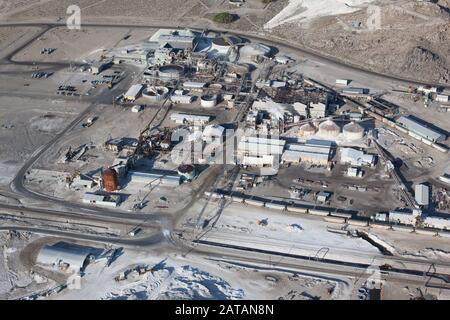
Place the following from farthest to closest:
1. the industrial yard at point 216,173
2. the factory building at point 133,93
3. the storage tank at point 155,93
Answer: the factory building at point 133,93 → the storage tank at point 155,93 → the industrial yard at point 216,173

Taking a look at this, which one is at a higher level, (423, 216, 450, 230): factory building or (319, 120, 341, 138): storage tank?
(319, 120, 341, 138): storage tank

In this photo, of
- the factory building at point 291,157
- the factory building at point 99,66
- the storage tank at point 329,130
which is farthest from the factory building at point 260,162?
the factory building at point 99,66

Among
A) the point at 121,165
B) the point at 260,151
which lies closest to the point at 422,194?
the point at 260,151

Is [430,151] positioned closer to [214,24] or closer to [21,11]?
[214,24]

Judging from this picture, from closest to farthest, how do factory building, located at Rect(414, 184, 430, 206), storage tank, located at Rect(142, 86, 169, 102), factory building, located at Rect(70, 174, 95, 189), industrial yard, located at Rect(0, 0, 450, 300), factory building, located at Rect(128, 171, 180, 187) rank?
industrial yard, located at Rect(0, 0, 450, 300) → factory building, located at Rect(414, 184, 430, 206) → factory building, located at Rect(128, 171, 180, 187) → factory building, located at Rect(70, 174, 95, 189) → storage tank, located at Rect(142, 86, 169, 102)

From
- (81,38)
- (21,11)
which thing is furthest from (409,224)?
(21,11)

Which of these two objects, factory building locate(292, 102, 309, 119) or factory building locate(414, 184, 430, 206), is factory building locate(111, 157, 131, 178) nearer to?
factory building locate(292, 102, 309, 119)

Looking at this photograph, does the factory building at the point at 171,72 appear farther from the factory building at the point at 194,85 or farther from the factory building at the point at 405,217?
the factory building at the point at 405,217

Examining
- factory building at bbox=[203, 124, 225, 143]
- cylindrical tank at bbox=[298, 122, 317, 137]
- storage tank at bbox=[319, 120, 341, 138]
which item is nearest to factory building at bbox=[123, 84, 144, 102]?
factory building at bbox=[203, 124, 225, 143]
